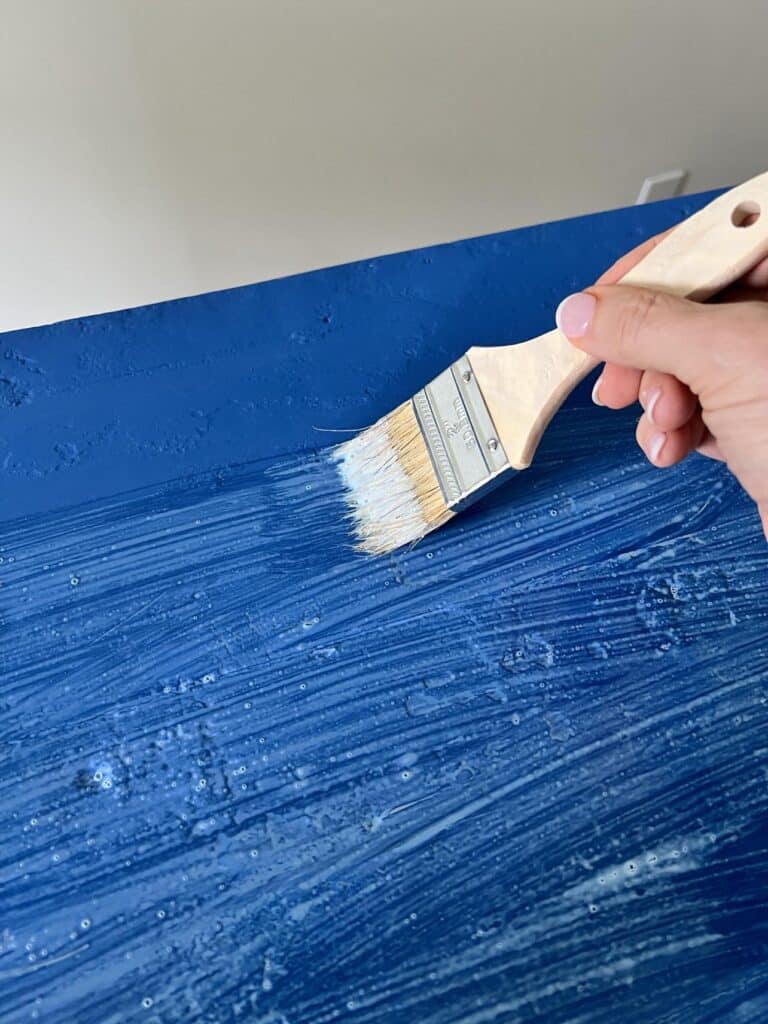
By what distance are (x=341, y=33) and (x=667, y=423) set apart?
77 centimetres

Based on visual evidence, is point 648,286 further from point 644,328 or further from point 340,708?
point 340,708

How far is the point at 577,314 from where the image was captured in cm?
83

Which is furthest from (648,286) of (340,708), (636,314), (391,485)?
(340,708)

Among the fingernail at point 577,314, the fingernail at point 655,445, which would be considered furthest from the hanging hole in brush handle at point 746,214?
the fingernail at point 655,445

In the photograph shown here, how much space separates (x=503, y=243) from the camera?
3.93ft

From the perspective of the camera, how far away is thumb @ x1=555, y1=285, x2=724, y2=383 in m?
0.79

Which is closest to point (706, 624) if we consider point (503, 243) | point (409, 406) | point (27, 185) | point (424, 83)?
point (409, 406)

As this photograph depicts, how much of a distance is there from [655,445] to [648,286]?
0.67 ft

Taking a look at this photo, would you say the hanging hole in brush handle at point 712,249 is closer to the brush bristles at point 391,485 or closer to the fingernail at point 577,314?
the fingernail at point 577,314

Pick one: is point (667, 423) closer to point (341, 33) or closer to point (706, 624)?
point (706, 624)

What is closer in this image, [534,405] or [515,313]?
[534,405]

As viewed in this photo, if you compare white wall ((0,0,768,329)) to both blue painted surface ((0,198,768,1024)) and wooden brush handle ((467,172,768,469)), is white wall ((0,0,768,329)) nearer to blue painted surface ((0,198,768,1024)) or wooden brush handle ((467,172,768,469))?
blue painted surface ((0,198,768,1024))

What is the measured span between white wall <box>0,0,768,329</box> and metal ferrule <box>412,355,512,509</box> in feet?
2.10

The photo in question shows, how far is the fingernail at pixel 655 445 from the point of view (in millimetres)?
966
